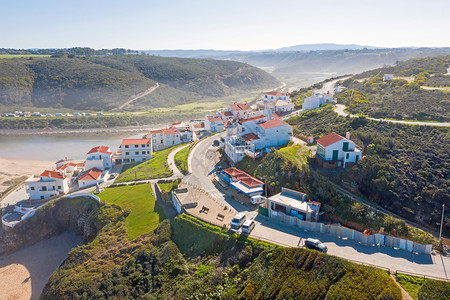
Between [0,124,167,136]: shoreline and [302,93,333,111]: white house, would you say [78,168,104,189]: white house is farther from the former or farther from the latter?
[0,124,167,136]: shoreline

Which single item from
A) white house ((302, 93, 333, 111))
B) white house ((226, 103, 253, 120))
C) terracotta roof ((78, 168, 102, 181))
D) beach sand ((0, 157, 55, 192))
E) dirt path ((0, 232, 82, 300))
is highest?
white house ((302, 93, 333, 111))

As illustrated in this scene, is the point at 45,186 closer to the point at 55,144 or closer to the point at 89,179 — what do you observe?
the point at 89,179

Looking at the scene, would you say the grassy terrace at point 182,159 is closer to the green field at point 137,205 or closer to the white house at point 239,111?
the green field at point 137,205

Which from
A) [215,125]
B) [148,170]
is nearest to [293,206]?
[148,170]

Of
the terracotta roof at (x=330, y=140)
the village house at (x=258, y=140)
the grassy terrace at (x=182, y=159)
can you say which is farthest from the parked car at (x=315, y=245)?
the grassy terrace at (x=182, y=159)

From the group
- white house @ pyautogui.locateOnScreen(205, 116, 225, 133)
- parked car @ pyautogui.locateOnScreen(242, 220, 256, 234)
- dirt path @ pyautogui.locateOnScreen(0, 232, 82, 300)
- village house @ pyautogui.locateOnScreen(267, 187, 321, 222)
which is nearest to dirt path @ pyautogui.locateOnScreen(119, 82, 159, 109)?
white house @ pyautogui.locateOnScreen(205, 116, 225, 133)

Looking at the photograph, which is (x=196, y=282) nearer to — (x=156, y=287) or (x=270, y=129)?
(x=156, y=287)

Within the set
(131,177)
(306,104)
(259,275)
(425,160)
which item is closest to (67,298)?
(259,275)
